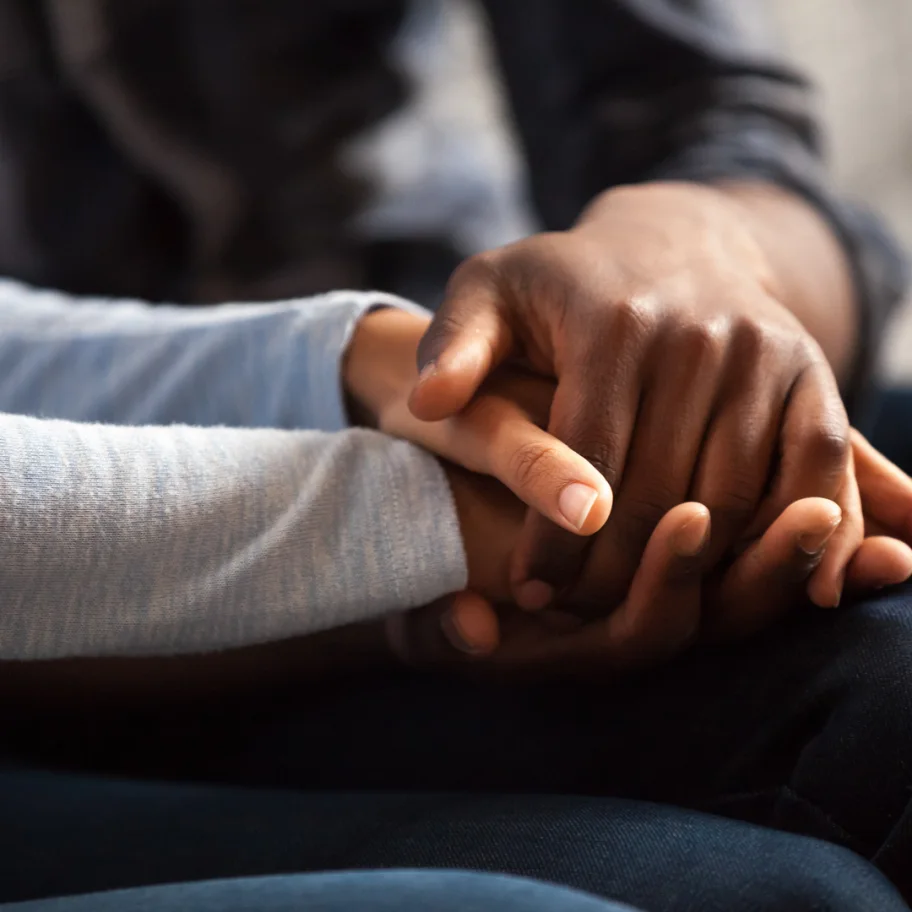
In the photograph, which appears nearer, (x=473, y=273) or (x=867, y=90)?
(x=473, y=273)

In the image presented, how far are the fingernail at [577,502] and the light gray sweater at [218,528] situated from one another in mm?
59

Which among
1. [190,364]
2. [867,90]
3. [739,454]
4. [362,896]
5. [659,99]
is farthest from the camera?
[867,90]

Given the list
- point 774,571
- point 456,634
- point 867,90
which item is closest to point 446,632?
point 456,634

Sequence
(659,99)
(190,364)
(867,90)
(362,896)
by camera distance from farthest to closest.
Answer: (867,90) < (659,99) < (190,364) < (362,896)

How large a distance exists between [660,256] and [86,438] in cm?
20

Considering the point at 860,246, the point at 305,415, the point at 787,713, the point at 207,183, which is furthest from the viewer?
the point at 207,183

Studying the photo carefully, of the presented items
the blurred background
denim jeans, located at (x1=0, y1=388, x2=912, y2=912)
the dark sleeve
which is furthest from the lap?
the blurred background

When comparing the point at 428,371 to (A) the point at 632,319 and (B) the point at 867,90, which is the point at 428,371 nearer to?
(A) the point at 632,319

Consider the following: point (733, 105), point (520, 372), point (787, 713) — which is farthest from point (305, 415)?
point (733, 105)

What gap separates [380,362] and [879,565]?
18 cm

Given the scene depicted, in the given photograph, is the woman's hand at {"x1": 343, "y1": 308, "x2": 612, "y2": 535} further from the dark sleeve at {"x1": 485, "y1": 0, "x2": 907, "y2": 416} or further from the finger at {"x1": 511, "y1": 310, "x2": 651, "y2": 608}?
the dark sleeve at {"x1": 485, "y1": 0, "x2": 907, "y2": 416}

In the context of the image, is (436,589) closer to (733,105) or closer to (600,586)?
(600,586)

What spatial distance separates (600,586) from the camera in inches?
12.7

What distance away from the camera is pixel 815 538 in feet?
0.94
